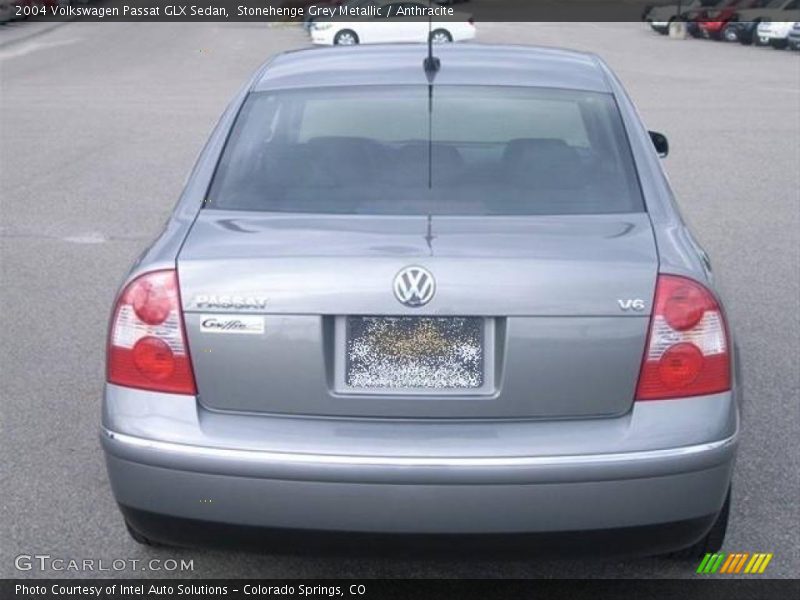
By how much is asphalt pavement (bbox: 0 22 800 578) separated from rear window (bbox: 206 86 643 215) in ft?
3.60

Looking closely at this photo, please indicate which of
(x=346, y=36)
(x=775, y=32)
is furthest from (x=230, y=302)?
(x=775, y=32)

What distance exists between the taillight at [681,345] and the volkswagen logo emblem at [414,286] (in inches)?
23.8

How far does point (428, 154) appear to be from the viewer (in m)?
4.44

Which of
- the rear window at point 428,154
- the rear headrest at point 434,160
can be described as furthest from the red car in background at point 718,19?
the rear headrest at point 434,160

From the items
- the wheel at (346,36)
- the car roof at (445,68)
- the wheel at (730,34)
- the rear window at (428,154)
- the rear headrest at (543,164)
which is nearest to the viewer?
the rear window at (428,154)

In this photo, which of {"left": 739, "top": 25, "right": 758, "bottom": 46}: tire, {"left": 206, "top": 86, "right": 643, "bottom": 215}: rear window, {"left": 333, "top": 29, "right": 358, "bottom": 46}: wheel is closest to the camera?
{"left": 206, "top": 86, "right": 643, "bottom": 215}: rear window

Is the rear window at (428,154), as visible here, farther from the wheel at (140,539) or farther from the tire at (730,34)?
the tire at (730,34)

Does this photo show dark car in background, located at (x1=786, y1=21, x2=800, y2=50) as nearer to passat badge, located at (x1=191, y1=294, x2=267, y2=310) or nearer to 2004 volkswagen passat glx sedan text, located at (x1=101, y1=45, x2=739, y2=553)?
2004 volkswagen passat glx sedan text, located at (x1=101, y1=45, x2=739, y2=553)

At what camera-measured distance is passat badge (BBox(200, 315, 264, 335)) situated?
141 inches

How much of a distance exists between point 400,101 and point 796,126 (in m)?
14.0

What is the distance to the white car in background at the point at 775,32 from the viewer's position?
37250 mm

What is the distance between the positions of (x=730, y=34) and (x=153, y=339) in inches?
1612

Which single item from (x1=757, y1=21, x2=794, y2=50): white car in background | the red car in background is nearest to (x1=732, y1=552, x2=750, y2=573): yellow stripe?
(x1=757, y1=21, x2=794, y2=50): white car in background

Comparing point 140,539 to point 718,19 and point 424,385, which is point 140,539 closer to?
point 424,385
